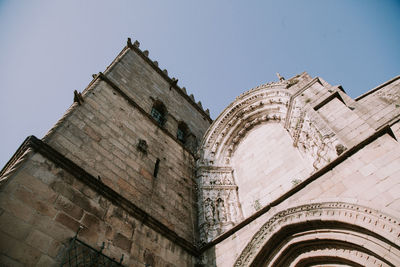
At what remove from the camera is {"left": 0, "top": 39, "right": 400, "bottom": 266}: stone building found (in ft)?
13.1

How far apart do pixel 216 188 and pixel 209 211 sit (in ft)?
2.95

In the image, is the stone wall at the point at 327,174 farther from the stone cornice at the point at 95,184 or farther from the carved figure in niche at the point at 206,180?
the stone cornice at the point at 95,184

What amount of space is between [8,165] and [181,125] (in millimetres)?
7045

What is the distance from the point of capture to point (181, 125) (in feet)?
37.7

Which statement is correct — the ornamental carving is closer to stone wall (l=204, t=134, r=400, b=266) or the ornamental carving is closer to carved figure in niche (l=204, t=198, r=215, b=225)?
stone wall (l=204, t=134, r=400, b=266)

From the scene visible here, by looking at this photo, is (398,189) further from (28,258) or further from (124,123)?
(124,123)

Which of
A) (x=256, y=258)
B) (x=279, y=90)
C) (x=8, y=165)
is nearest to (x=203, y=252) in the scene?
(x=256, y=258)

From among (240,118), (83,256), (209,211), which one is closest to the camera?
(83,256)

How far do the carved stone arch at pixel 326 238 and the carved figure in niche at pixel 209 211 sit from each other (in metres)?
1.62

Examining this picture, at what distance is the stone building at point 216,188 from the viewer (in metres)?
3.98

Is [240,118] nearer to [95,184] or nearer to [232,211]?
[232,211]

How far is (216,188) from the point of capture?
7871 millimetres

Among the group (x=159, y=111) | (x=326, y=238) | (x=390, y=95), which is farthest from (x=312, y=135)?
(x=159, y=111)

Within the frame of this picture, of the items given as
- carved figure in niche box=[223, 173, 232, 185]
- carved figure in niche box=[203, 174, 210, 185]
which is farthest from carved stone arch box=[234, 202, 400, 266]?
carved figure in niche box=[203, 174, 210, 185]
